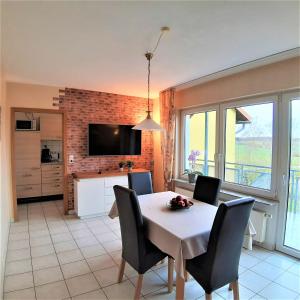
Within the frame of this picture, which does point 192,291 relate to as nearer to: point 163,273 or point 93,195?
point 163,273

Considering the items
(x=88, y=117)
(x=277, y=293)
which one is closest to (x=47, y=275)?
(x=277, y=293)

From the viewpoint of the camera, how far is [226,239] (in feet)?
5.69

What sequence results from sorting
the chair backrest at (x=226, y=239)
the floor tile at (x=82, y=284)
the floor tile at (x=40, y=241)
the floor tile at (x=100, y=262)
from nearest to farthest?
the chair backrest at (x=226, y=239) < the floor tile at (x=82, y=284) < the floor tile at (x=100, y=262) < the floor tile at (x=40, y=241)

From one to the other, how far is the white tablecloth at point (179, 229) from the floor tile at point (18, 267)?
1.57m

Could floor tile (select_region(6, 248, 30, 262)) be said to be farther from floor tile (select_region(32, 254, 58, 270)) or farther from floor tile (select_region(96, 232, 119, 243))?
floor tile (select_region(96, 232, 119, 243))

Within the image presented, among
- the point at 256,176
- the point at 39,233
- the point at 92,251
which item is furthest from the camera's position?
the point at 39,233

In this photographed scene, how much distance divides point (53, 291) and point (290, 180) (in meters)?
3.06

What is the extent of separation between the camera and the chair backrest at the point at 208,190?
276 cm

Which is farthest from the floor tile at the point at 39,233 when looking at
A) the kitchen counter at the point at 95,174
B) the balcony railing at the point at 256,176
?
the balcony railing at the point at 256,176

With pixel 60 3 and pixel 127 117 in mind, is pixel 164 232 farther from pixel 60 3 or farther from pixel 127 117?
pixel 127 117

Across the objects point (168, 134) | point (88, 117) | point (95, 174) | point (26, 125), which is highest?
point (88, 117)

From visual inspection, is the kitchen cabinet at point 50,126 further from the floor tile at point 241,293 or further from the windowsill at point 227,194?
the floor tile at point 241,293

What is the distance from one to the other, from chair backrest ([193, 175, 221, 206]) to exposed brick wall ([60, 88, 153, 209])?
7.97ft

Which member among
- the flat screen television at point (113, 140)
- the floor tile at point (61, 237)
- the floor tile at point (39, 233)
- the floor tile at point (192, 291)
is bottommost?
the floor tile at point (192, 291)
